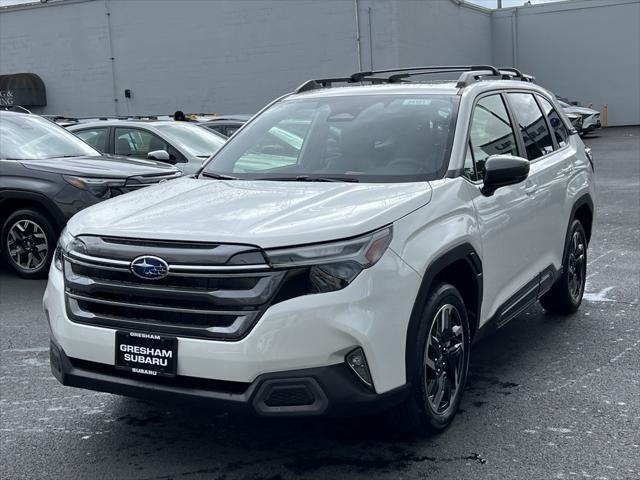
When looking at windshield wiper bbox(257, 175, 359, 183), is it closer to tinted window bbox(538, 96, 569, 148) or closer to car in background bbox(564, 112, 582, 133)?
tinted window bbox(538, 96, 569, 148)

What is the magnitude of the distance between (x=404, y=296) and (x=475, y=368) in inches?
73.2

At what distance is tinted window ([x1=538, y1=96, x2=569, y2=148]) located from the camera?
20.4 ft

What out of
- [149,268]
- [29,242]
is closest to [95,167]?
[29,242]

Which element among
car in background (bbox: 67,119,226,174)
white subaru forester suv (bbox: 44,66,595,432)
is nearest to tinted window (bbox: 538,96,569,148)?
white subaru forester suv (bbox: 44,66,595,432)

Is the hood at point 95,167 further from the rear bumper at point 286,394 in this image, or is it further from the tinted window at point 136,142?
the rear bumper at point 286,394

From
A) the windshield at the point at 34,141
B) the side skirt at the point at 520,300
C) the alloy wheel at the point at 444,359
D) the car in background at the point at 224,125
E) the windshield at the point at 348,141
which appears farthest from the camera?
the car in background at the point at 224,125

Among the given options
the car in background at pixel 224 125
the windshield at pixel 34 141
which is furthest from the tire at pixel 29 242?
the car in background at pixel 224 125

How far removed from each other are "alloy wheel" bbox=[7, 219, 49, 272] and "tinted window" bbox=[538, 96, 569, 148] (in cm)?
493

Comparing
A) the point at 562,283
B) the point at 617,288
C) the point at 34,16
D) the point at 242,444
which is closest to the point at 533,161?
the point at 562,283

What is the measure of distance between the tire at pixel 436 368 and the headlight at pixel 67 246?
1.60 metres

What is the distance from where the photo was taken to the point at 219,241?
343cm

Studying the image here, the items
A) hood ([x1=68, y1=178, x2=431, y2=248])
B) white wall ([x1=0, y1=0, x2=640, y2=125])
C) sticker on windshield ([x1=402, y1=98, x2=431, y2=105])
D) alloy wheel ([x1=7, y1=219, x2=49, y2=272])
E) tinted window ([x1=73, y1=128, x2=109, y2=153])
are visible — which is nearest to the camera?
hood ([x1=68, y1=178, x2=431, y2=248])

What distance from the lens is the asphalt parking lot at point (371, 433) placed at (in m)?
3.78

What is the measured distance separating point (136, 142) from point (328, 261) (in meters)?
7.96
